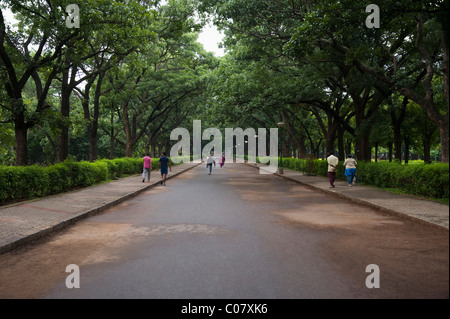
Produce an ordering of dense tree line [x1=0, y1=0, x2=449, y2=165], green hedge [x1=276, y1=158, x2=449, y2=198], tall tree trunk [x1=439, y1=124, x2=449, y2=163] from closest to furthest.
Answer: green hedge [x1=276, y1=158, x2=449, y2=198] < tall tree trunk [x1=439, y1=124, x2=449, y2=163] < dense tree line [x1=0, y1=0, x2=449, y2=165]

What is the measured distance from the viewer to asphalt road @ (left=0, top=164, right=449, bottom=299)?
4.01 meters

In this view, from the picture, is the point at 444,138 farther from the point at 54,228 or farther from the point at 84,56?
the point at 84,56

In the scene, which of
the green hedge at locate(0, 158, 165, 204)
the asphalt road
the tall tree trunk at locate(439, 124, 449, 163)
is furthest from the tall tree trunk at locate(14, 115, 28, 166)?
the tall tree trunk at locate(439, 124, 449, 163)

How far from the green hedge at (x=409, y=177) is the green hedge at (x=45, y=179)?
1331 cm

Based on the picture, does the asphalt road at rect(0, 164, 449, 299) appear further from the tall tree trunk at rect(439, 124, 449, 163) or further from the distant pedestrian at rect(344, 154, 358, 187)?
the distant pedestrian at rect(344, 154, 358, 187)

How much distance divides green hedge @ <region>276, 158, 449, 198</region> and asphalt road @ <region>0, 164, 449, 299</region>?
391 cm

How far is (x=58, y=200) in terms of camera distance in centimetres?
1180

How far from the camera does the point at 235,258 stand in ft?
17.6

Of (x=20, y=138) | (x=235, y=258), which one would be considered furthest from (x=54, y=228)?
(x=20, y=138)

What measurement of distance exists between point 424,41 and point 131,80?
69.4ft

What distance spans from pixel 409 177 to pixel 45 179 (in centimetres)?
1365

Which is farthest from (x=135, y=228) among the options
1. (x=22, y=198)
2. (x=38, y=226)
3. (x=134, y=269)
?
(x=22, y=198)

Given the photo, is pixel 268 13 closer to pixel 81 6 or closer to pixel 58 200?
pixel 81 6

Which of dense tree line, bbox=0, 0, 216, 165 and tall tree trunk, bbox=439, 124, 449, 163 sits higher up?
dense tree line, bbox=0, 0, 216, 165
